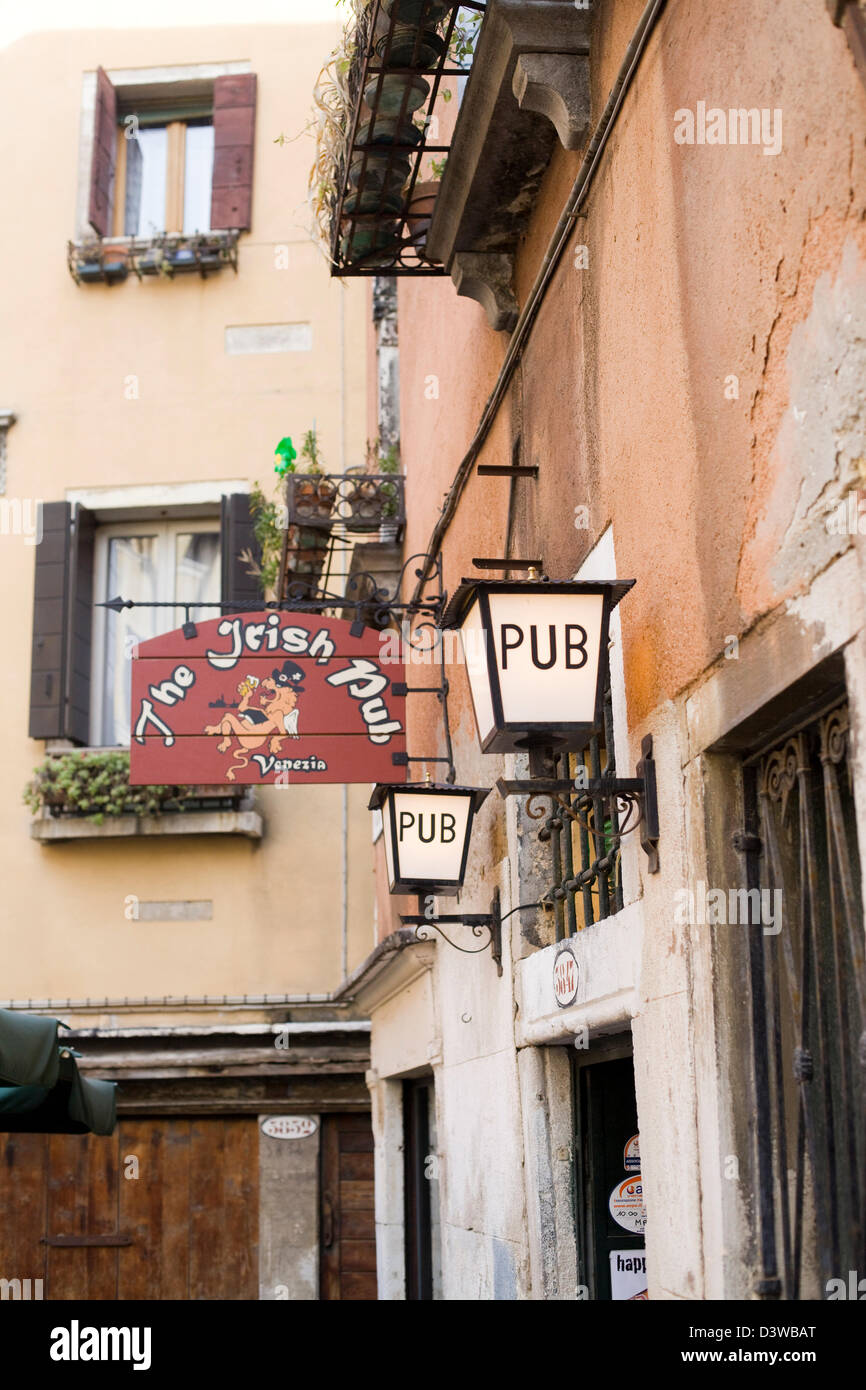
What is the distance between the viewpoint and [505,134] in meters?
5.13

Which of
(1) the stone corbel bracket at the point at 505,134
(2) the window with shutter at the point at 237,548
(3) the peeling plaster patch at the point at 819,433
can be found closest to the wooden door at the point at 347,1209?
(2) the window with shutter at the point at 237,548

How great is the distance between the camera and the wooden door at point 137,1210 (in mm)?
10375

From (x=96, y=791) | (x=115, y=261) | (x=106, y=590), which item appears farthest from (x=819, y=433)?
(x=115, y=261)

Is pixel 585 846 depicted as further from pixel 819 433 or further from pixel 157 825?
pixel 157 825

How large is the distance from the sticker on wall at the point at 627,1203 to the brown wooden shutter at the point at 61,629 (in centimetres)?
687

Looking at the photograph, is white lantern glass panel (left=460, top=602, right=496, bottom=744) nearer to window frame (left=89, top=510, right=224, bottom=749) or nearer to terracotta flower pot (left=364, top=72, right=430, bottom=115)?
terracotta flower pot (left=364, top=72, right=430, bottom=115)

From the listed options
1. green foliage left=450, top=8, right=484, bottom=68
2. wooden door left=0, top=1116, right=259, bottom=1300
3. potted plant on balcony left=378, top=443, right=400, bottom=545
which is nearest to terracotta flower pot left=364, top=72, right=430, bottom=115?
green foliage left=450, top=8, right=484, bottom=68

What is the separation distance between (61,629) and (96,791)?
1265mm

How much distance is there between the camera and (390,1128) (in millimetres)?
9289
